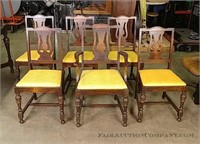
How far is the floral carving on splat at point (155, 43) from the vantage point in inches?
95.5

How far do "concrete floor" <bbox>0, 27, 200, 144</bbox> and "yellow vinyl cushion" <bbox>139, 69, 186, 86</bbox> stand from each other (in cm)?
41

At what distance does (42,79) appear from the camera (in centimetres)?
227

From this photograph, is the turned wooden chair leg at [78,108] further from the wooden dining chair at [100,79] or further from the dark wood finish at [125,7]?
the dark wood finish at [125,7]

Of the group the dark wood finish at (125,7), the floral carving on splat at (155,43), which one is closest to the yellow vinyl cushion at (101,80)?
the floral carving on splat at (155,43)

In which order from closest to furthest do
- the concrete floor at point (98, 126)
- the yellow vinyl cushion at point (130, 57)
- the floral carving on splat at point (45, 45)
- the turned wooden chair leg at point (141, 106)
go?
the concrete floor at point (98, 126), the turned wooden chair leg at point (141, 106), the floral carving on splat at point (45, 45), the yellow vinyl cushion at point (130, 57)

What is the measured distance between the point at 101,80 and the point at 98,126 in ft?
1.47

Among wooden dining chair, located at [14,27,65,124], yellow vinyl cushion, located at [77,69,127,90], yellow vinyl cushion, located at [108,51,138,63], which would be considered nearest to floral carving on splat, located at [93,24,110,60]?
A: yellow vinyl cushion, located at [77,69,127,90]

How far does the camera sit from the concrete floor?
2.13 metres

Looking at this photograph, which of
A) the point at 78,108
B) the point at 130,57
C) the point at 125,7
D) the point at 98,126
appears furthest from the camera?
the point at 125,7

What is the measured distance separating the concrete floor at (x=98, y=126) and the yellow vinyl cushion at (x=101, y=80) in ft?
1.35

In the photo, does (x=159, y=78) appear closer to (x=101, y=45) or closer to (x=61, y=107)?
(x=101, y=45)

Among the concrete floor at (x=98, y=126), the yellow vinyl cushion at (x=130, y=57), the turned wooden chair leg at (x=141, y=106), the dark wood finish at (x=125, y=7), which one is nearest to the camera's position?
the concrete floor at (x=98, y=126)

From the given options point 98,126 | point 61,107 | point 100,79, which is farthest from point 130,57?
point 61,107

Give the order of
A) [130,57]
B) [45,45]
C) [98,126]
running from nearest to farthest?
[98,126]
[45,45]
[130,57]
